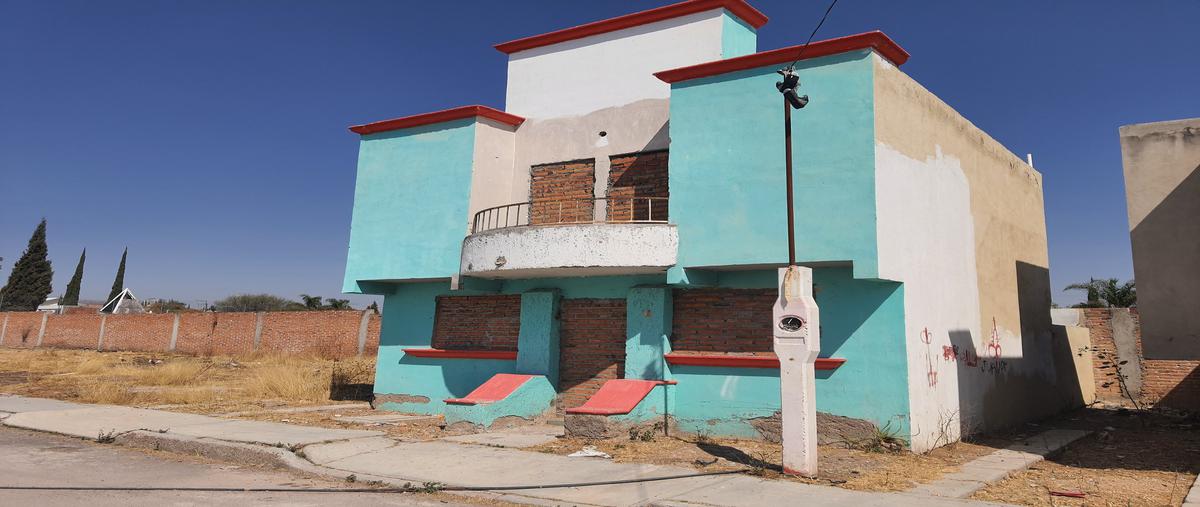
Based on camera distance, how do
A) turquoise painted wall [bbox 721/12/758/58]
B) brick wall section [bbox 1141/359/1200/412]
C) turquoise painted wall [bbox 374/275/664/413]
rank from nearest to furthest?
turquoise painted wall [bbox 721/12/758/58], turquoise painted wall [bbox 374/275/664/413], brick wall section [bbox 1141/359/1200/412]

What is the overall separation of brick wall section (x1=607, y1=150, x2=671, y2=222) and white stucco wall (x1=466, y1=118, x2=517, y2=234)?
88.9 inches

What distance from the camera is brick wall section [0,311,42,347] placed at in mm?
39812

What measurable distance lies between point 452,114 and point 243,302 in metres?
63.3

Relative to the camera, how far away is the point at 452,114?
1335 centimetres

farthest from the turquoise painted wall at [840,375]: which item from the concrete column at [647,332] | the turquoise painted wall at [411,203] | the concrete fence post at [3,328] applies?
the concrete fence post at [3,328]

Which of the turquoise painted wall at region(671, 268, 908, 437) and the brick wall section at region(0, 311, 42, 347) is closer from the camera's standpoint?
the turquoise painted wall at region(671, 268, 908, 437)

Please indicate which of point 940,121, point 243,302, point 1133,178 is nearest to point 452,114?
point 940,121

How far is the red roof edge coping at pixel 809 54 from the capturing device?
963 centimetres

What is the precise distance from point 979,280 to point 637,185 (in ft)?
19.9

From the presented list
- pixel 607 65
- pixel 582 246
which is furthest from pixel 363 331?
pixel 582 246

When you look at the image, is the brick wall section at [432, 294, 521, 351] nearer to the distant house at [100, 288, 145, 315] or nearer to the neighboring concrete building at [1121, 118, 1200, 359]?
the neighboring concrete building at [1121, 118, 1200, 359]

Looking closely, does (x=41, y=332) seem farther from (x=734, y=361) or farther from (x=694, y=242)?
(x=734, y=361)

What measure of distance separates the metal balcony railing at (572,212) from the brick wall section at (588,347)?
4.96 feet

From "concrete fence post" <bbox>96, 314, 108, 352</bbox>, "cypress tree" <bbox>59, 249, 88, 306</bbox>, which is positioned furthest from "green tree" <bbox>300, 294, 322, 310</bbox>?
"cypress tree" <bbox>59, 249, 88, 306</bbox>
